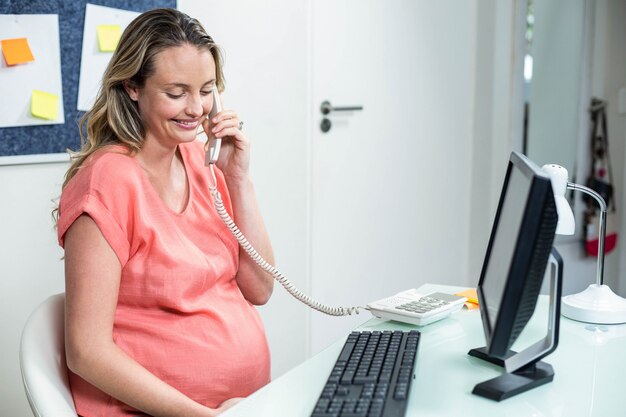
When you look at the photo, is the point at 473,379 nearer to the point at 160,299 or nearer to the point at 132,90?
the point at 160,299

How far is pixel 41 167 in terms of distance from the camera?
80.0 inches

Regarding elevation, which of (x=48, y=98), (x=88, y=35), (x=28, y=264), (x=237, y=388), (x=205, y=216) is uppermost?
(x=88, y=35)

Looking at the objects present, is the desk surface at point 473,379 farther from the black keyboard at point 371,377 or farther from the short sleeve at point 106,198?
the short sleeve at point 106,198

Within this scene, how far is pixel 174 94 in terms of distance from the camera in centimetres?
148

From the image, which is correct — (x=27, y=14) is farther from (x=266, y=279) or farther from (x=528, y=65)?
(x=528, y=65)

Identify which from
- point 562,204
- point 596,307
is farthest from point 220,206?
point 596,307

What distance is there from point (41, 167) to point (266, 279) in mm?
778

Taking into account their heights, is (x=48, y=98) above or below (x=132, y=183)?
above

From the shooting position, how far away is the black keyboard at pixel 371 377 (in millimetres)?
1021

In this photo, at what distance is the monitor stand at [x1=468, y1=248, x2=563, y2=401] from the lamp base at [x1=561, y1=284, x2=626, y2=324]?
0.32 metres

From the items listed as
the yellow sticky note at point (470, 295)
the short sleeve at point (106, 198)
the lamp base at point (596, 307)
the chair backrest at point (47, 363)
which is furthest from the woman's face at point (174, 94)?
the lamp base at point (596, 307)

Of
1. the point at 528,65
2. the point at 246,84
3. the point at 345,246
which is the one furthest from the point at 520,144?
the point at 246,84

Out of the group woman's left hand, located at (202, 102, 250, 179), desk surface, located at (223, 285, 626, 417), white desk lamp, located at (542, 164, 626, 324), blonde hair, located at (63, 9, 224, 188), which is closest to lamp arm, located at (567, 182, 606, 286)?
white desk lamp, located at (542, 164, 626, 324)

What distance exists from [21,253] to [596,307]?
58.4 inches
